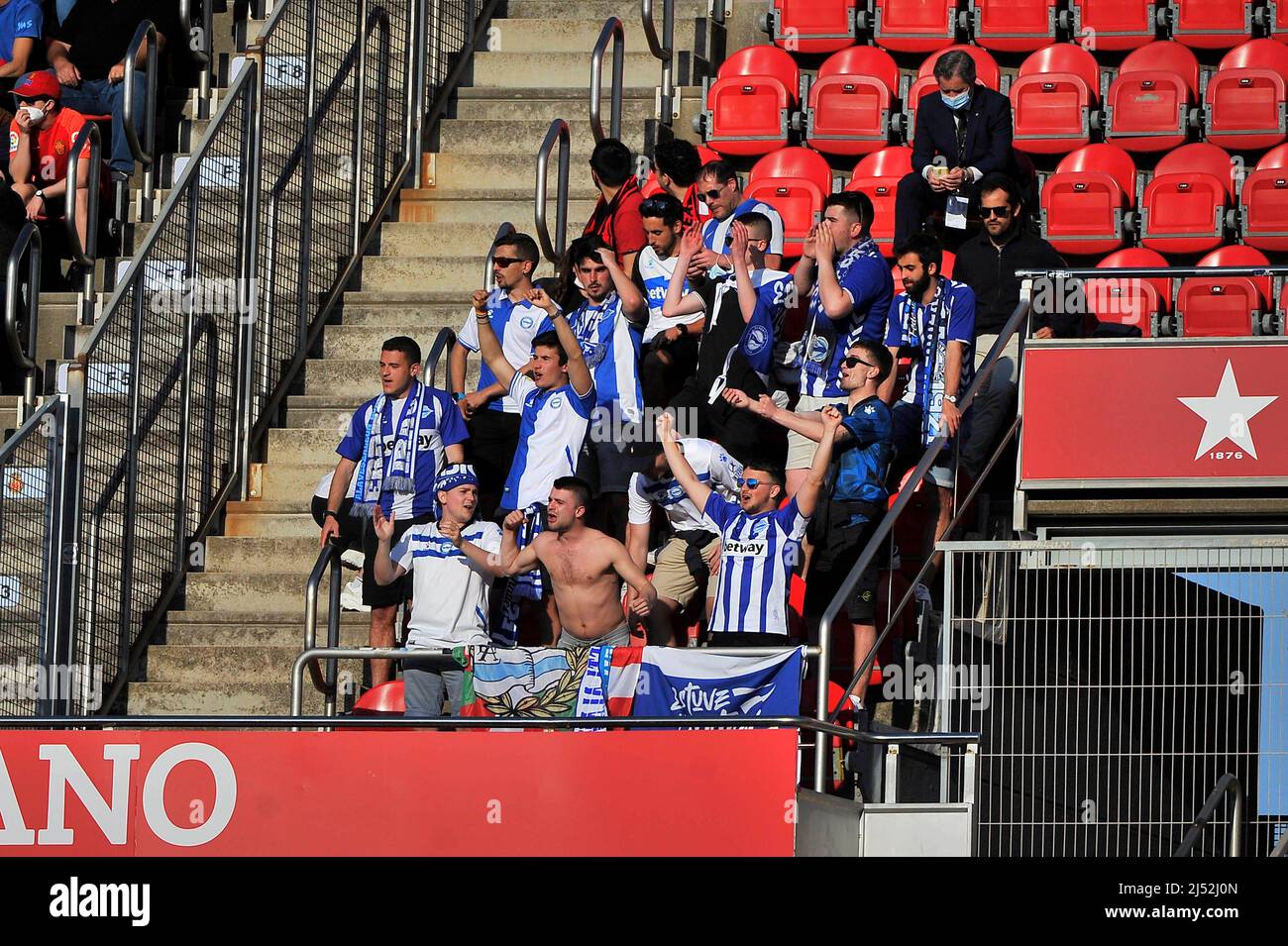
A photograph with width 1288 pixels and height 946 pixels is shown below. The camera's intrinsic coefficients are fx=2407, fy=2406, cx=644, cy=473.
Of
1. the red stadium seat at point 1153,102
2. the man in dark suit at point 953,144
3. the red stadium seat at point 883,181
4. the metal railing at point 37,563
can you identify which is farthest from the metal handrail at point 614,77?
the metal railing at point 37,563

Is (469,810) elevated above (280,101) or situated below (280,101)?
below

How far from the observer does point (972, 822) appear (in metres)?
9.81

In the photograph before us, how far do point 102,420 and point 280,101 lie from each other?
2.56 m

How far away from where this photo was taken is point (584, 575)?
11047 mm

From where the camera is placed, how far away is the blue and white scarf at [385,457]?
11.9 metres

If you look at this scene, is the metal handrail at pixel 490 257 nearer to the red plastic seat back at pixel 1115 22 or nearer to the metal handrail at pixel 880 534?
the metal handrail at pixel 880 534

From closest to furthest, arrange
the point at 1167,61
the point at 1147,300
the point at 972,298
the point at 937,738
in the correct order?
the point at 937,738 < the point at 972,298 < the point at 1147,300 < the point at 1167,61

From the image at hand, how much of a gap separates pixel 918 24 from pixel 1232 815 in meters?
6.79

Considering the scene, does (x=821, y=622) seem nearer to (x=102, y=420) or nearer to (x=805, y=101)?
(x=102, y=420)

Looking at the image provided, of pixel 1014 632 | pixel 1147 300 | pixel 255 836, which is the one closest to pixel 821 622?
pixel 1014 632

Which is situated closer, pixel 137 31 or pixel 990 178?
pixel 990 178

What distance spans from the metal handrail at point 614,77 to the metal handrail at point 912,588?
140 inches

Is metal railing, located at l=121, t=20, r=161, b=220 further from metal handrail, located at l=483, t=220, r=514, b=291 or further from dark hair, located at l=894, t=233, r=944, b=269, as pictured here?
dark hair, located at l=894, t=233, r=944, b=269

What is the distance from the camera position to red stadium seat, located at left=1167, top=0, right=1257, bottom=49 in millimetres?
15141
